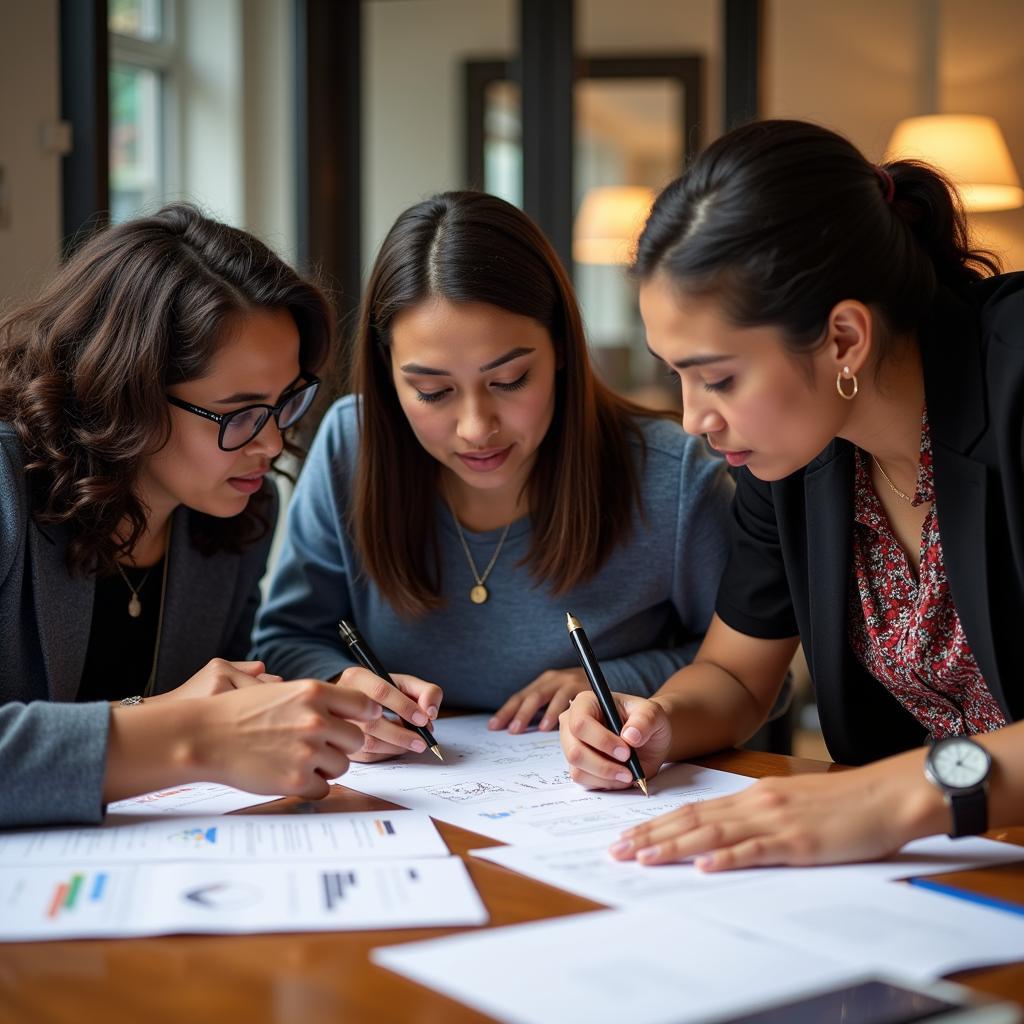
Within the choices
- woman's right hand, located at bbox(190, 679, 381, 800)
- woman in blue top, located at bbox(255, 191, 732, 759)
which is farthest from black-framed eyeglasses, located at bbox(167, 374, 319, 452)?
woman's right hand, located at bbox(190, 679, 381, 800)

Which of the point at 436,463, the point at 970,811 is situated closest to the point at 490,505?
the point at 436,463

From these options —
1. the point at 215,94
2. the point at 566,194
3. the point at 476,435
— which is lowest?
the point at 476,435

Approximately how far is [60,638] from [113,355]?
37 cm

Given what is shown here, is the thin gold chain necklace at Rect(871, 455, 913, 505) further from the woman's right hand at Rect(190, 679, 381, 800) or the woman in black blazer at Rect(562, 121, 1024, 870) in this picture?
the woman's right hand at Rect(190, 679, 381, 800)

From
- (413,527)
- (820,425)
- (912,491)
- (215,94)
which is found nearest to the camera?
(820,425)

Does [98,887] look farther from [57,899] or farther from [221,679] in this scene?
[221,679]

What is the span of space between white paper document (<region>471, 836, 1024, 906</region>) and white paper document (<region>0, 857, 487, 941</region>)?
70mm

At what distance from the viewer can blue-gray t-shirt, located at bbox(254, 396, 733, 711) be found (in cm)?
187

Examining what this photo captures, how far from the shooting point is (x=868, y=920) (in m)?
0.96

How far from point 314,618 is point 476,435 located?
1.45 feet

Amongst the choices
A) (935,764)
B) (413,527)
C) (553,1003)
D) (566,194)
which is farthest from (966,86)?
(553,1003)

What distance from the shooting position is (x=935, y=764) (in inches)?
44.4

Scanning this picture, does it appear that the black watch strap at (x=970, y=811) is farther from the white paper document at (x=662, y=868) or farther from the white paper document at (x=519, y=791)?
the white paper document at (x=519, y=791)

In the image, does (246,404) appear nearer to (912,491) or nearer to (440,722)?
(440,722)
